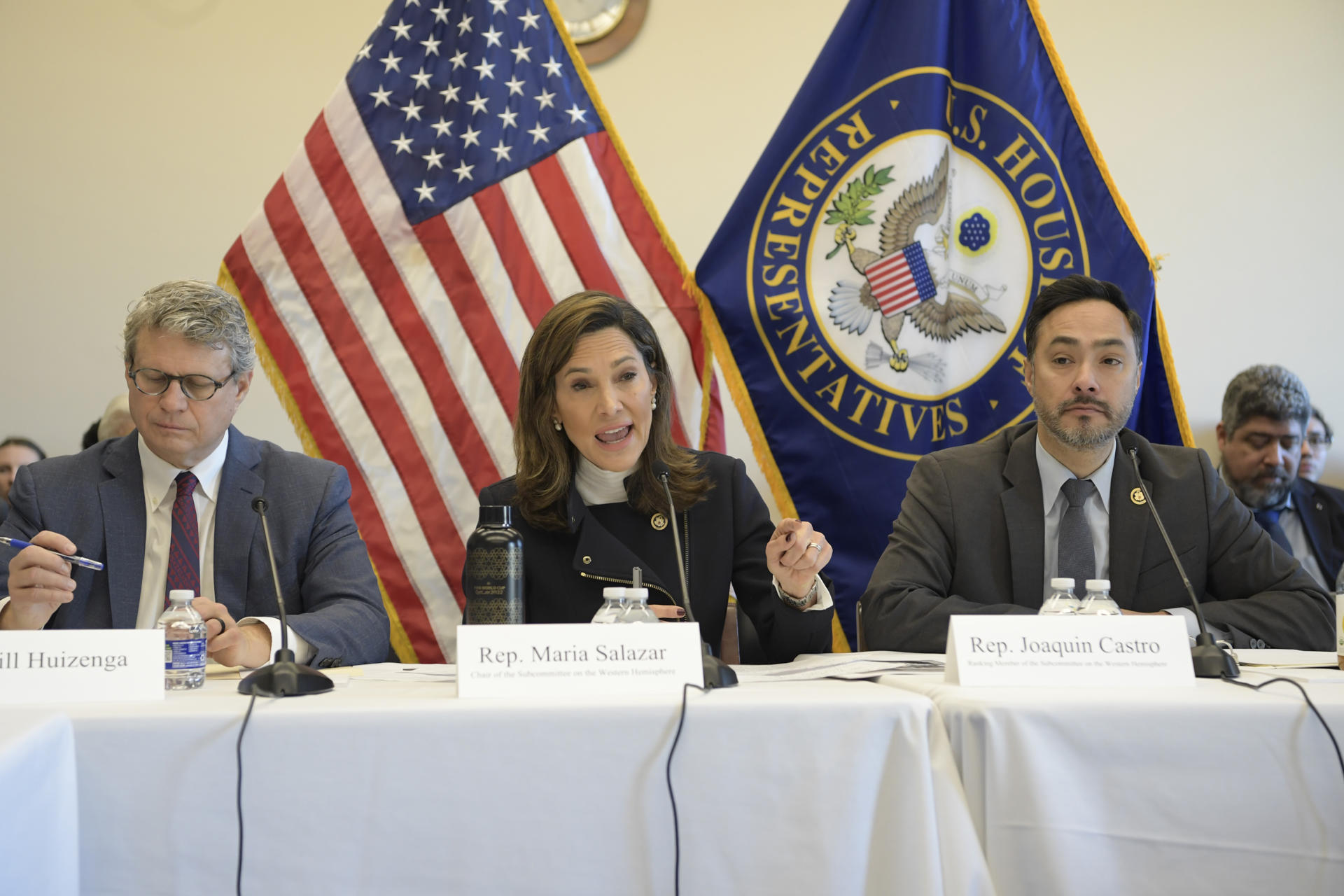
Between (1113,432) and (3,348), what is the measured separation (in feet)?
11.6

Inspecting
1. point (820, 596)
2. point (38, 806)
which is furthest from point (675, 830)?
point (820, 596)

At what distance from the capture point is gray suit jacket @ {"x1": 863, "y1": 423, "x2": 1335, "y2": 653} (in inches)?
75.4

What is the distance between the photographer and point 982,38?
2.75 meters

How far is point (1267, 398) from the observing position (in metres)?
3.21

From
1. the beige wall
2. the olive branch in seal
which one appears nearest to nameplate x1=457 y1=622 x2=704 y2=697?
the olive branch in seal

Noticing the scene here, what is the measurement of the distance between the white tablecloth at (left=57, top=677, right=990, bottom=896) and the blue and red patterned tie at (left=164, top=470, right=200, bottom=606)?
2.98 feet

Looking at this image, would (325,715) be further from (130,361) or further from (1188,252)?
(1188,252)

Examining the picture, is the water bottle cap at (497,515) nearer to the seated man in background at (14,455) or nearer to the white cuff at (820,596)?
the white cuff at (820,596)

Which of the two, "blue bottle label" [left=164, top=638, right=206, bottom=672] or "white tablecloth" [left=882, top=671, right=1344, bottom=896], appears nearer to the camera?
"white tablecloth" [left=882, top=671, right=1344, bottom=896]

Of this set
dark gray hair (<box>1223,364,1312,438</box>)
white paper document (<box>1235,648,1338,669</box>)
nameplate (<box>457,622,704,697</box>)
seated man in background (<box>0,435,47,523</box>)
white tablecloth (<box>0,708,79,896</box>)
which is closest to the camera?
white tablecloth (<box>0,708,79,896</box>)

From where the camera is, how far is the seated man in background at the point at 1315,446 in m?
3.36

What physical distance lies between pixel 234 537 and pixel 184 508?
105 mm

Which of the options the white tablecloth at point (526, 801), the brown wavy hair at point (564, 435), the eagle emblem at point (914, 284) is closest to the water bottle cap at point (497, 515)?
the brown wavy hair at point (564, 435)

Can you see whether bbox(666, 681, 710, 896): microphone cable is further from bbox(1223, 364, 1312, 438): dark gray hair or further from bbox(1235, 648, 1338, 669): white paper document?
bbox(1223, 364, 1312, 438): dark gray hair
